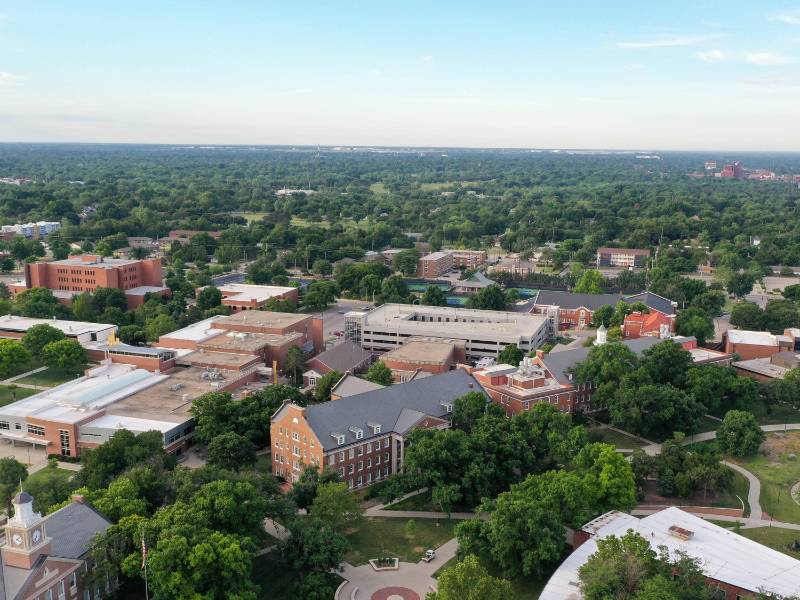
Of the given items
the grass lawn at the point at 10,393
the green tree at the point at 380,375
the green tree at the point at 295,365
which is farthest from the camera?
the green tree at the point at 295,365

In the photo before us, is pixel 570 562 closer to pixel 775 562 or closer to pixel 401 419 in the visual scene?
pixel 775 562

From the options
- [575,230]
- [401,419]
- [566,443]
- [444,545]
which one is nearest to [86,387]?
[401,419]

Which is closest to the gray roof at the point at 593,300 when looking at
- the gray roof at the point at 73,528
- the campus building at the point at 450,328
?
the campus building at the point at 450,328

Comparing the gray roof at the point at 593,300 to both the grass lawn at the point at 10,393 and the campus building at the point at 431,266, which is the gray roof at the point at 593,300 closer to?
the campus building at the point at 431,266

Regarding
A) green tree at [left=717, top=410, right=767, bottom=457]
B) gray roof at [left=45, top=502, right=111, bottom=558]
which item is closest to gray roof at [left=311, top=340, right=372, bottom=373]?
green tree at [left=717, top=410, right=767, bottom=457]

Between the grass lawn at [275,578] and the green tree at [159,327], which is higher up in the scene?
the green tree at [159,327]

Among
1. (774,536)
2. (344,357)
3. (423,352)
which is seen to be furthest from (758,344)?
(344,357)
